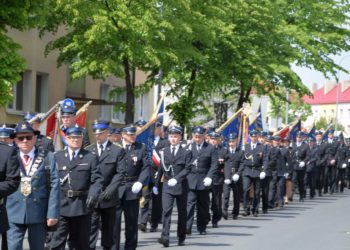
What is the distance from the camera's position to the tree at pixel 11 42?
17906 mm

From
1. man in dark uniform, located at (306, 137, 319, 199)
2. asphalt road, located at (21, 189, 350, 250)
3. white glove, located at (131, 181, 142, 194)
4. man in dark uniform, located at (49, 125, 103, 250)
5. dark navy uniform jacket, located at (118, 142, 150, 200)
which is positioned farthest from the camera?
man in dark uniform, located at (306, 137, 319, 199)

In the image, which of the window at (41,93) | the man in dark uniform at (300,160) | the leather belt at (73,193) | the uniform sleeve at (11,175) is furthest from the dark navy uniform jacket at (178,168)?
the window at (41,93)

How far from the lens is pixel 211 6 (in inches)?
1135

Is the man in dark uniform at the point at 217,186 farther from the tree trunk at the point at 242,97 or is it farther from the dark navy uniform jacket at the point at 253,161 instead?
the tree trunk at the point at 242,97

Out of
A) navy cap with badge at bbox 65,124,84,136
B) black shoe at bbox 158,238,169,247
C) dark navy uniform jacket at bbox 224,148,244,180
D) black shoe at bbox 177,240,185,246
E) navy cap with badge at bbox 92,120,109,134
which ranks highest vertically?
navy cap with badge at bbox 92,120,109,134

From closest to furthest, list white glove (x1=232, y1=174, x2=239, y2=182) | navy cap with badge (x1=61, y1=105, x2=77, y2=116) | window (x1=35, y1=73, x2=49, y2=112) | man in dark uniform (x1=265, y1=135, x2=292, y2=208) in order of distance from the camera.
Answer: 1. navy cap with badge (x1=61, y1=105, x2=77, y2=116)
2. white glove (x1=232, y1=174, x2=239, y2=182)
3. man in dark uniform (x1=265, y1=135, x2=292, y2=208)
4. window (x1=35, y1=73, x2=49, y2=112)

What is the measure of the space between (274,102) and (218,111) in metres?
2.36

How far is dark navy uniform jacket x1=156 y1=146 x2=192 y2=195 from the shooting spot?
1491 cm

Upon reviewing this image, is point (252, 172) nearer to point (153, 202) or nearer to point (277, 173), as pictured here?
point (277, 173)

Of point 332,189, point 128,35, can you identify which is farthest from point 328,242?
point 332,189

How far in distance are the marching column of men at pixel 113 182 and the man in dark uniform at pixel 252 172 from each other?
23mm

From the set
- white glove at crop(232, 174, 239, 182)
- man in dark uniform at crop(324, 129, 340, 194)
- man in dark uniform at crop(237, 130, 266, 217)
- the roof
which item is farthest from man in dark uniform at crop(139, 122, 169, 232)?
the roof

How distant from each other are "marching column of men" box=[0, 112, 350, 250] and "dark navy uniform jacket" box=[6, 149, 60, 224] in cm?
1

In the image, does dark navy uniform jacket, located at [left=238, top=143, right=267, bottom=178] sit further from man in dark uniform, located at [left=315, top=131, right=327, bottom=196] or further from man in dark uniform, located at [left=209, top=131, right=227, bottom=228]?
man in dark uniform, located at [left=315, top=131, right=327, bottom=196]
